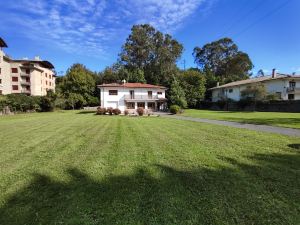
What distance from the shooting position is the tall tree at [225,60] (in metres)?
68.1

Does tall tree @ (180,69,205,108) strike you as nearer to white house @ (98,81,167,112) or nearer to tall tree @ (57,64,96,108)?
white house @ (98,81,167,112)

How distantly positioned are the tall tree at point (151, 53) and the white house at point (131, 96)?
11825mm

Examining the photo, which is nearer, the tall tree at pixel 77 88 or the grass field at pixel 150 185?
the grass field at pixel 150 185

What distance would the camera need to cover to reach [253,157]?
6.86 m

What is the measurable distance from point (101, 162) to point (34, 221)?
9.76 ft

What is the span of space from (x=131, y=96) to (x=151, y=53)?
66.4ft

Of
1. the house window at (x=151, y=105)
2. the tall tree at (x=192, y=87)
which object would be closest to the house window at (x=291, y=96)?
the tall tree at (x=192, y=87)

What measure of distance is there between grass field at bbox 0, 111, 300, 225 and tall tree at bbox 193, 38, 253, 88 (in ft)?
205

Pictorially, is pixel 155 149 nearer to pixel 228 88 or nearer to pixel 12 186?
pixel 12 186

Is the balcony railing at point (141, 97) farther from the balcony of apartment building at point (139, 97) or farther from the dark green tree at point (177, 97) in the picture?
the dark green tree at point (177, 97)

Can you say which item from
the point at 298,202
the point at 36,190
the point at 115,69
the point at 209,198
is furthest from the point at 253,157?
the point at 115,69

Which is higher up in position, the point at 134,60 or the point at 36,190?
the point at 134,60

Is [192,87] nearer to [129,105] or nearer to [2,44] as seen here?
[129,105]

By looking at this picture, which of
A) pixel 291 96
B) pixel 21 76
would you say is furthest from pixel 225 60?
pixel 21 76
